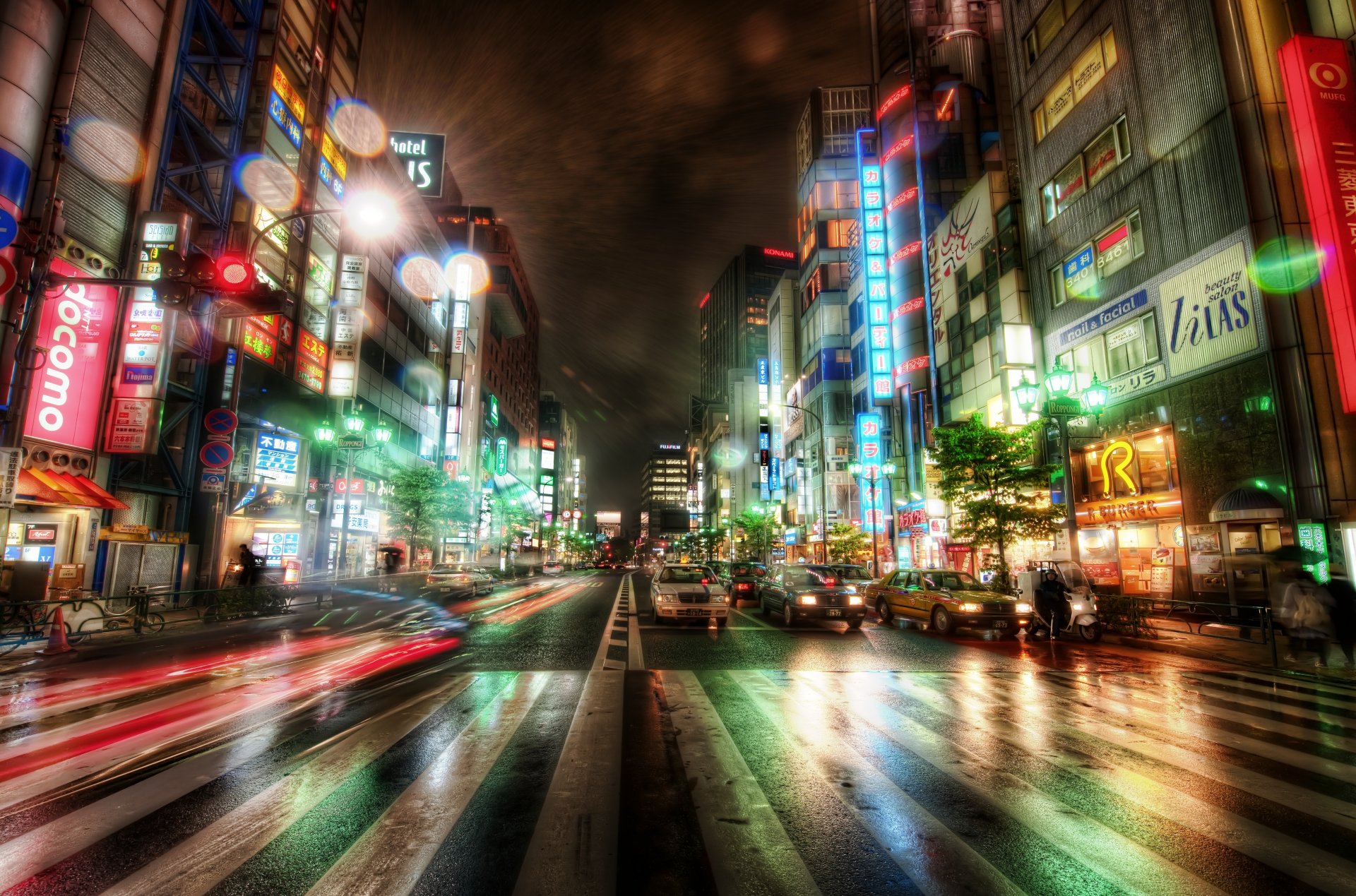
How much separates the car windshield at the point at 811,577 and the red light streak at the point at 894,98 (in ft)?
134

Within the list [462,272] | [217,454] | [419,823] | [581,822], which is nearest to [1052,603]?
[581,822]

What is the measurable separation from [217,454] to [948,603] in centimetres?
2022

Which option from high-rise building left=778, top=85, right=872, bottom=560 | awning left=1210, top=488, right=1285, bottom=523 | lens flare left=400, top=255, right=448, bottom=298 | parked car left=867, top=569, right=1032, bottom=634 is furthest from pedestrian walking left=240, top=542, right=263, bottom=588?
high-rise building left=778, top=85, right=872, bottom=560

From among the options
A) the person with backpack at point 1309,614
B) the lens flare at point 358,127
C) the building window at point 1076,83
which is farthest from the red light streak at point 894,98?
the person with backpack at point 1309,614

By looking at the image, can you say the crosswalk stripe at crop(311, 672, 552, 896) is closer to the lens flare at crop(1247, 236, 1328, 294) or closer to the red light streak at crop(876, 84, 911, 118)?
the lens flare at crop(1247, 236, 1328, 294)

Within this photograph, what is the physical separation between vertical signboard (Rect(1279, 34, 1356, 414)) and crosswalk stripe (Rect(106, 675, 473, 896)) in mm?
20513

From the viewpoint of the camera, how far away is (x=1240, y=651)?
12.8 meters

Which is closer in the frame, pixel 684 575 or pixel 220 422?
pixel 684 575

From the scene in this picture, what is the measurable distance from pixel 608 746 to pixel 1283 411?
19432 mm

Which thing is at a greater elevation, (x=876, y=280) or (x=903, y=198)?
(x=903, y=198)

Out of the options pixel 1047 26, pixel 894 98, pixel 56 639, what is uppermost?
pixel 894 98

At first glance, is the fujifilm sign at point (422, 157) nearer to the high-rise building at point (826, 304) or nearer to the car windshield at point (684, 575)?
the high-rise building at point (826, 304)

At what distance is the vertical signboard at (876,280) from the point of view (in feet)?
140

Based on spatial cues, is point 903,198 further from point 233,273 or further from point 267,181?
point 233,273
